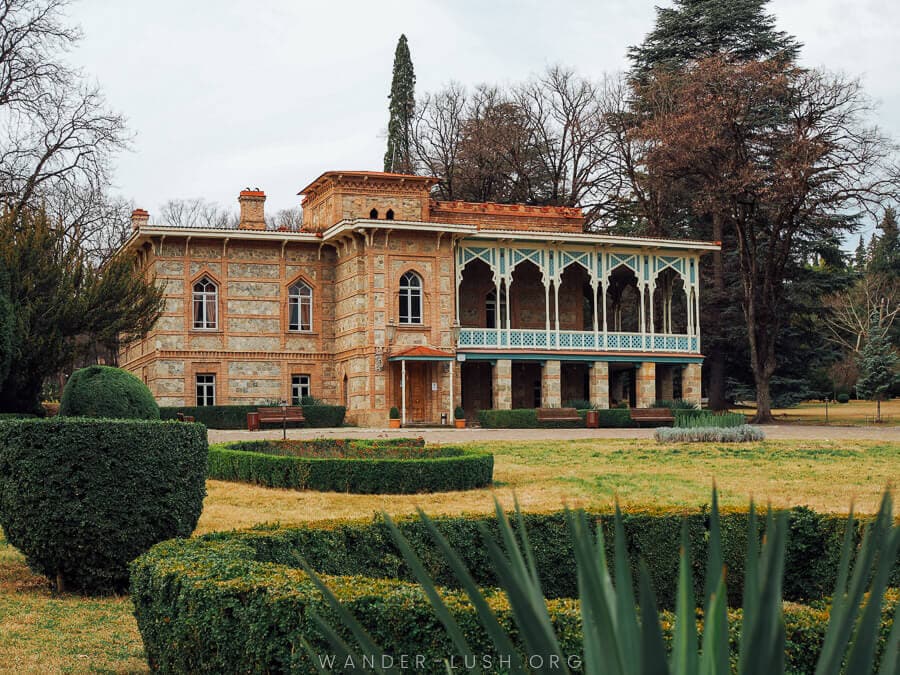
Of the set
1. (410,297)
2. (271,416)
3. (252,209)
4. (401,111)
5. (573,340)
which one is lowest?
(271,416)

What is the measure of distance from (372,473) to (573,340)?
2280 cm

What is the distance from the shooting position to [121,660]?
21.3ft

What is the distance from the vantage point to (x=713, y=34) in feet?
151

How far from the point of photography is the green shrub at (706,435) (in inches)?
914

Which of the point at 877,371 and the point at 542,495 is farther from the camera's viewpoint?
the point at 877,371

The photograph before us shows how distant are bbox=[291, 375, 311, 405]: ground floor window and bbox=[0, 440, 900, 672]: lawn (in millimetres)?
13586

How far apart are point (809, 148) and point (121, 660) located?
1258 inches

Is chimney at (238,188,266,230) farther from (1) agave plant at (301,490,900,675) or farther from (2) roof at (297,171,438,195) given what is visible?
(1) agave plant at (301,490,900,675)

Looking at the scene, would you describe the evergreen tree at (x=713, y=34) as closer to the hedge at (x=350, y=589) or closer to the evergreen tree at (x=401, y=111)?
the evergreen tree at (x=401, y=111)

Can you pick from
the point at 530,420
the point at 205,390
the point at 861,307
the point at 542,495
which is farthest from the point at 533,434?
the point at 861,307

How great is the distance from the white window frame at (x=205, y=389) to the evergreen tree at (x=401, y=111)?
18471mm

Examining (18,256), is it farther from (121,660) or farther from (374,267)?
(121,660)

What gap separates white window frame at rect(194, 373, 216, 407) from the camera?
34194 mm

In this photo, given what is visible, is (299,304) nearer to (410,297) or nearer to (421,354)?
(410,297)
